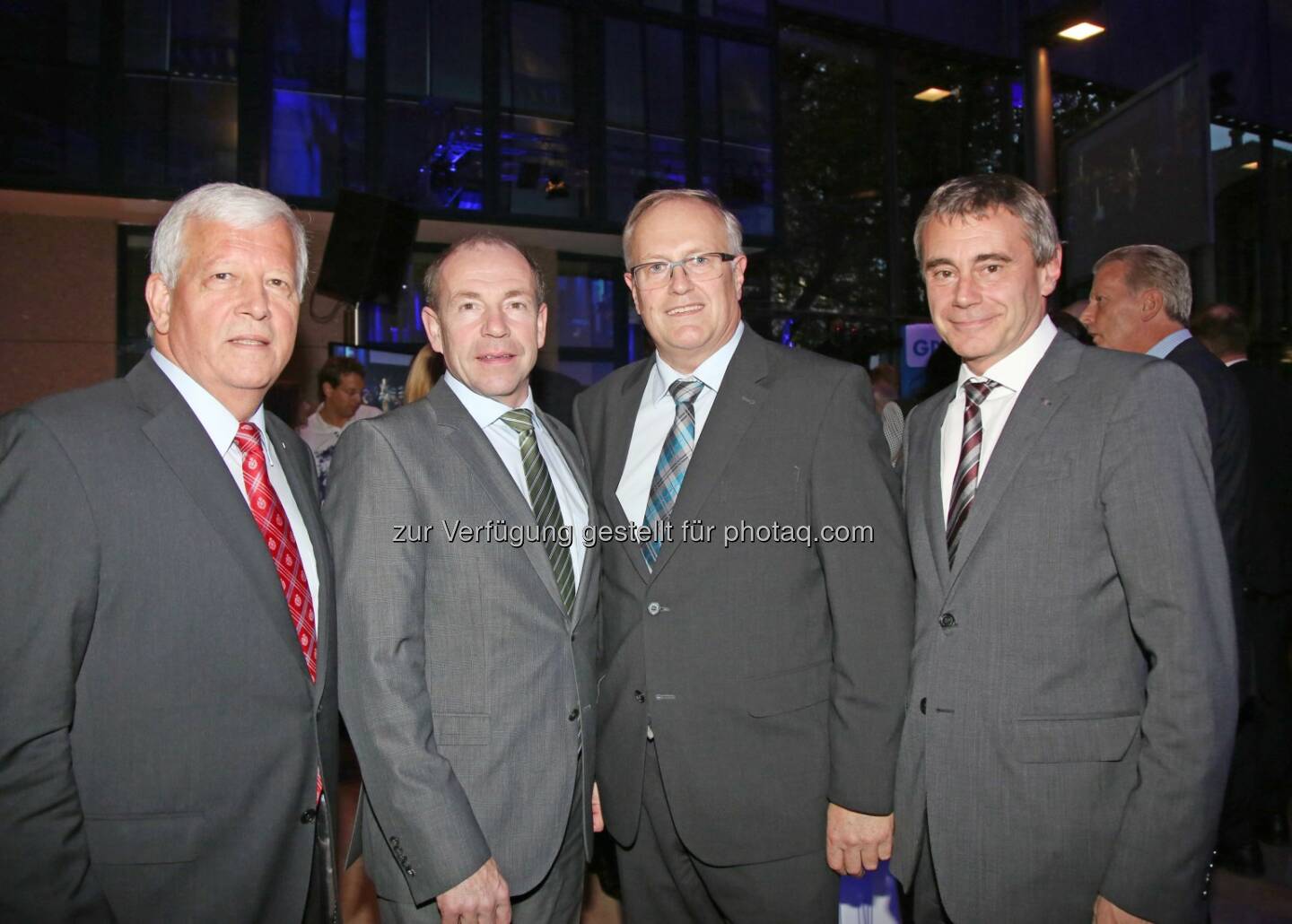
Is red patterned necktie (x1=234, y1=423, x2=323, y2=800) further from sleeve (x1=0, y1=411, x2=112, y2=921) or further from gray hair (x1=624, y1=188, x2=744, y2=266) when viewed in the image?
gray hair (x1=624, y1=188, x2=744, y2=266)

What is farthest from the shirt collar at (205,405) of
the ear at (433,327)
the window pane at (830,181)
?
the window pane at (830,181)

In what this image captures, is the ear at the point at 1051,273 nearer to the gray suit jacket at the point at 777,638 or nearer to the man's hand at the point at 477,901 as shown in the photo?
the gray suit jacket at the point at 777,638

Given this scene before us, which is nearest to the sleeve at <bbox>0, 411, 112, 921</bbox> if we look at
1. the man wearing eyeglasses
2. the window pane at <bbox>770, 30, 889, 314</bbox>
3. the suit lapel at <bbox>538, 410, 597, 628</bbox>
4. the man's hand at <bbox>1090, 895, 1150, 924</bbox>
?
the suit lapel at <bbox>538, 410, 597, 628</bbox>

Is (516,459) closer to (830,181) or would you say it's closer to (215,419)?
(215,419)

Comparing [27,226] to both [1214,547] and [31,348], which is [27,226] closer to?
[31,348]

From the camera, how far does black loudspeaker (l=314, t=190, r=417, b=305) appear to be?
6.26 m

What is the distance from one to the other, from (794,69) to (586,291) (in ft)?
12.7

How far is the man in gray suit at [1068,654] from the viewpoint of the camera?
153 cm

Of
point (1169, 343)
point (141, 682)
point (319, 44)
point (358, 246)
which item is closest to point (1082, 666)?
point (141, 682)

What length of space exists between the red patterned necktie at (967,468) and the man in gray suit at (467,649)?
2.63ft

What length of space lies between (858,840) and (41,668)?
1534mm

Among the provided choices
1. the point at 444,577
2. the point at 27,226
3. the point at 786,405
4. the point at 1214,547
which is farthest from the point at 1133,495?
the point at 27,226

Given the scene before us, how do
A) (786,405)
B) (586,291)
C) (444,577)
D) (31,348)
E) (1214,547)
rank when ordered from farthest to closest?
(586,291) < (31,348) < (786,405) < (444,577) < (1214,547)

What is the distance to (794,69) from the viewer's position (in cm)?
1063
